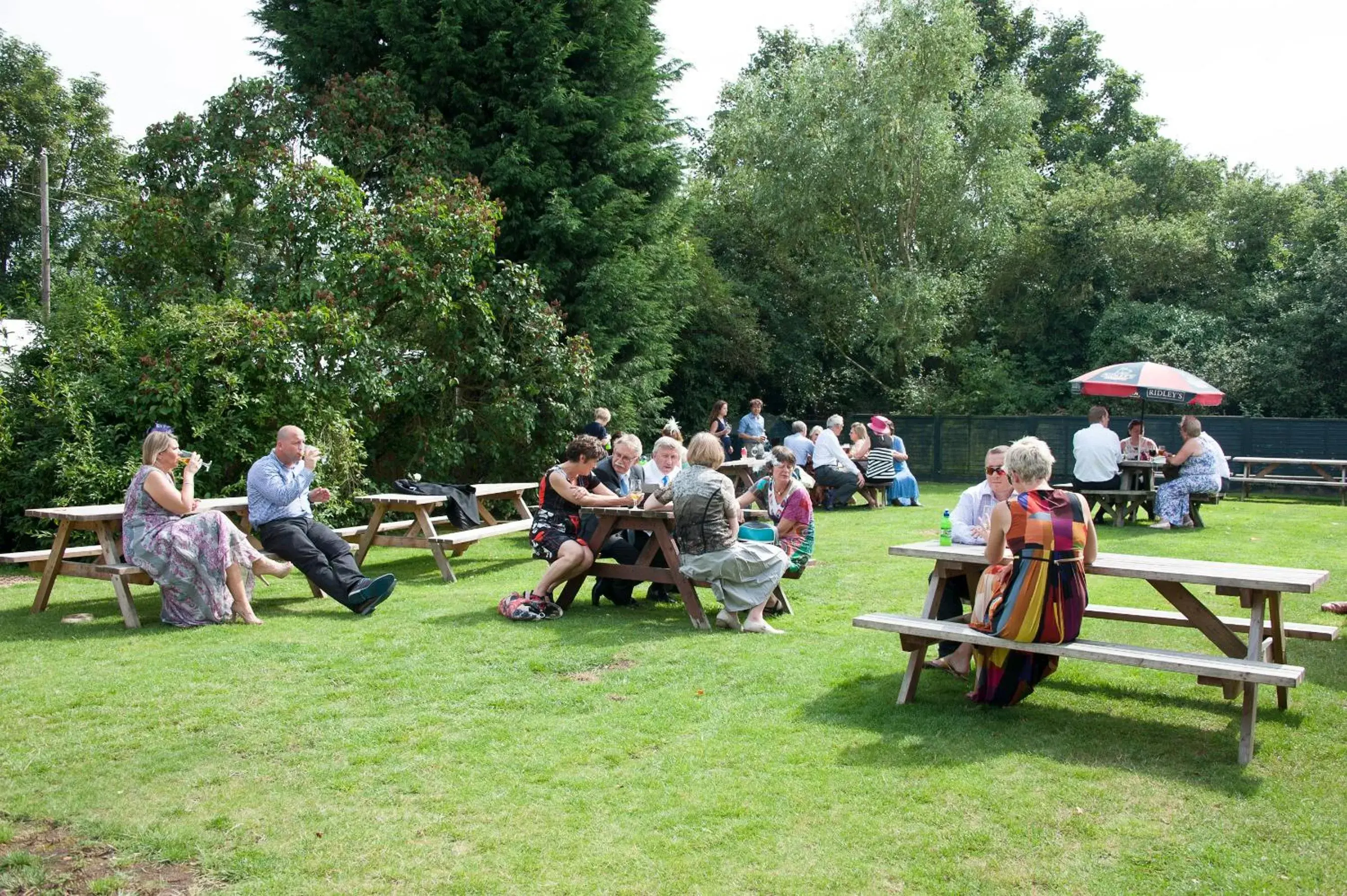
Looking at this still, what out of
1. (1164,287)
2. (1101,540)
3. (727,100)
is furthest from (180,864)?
(727,100)

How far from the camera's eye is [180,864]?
3.75m

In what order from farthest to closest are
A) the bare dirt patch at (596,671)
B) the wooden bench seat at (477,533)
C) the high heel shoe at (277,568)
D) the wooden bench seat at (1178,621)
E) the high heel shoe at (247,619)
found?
the wooden bench seat at (477,533) → the high heel shoe at (277,568) → the high heel shoe at (247,619) → the bare dirt patch at (596,671) → the wooden bench seat at (1178,621)

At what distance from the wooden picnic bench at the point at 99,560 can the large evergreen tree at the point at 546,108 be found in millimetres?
8108

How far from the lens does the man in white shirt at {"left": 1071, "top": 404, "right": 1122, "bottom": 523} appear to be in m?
14.2

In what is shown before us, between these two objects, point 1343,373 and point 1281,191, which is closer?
point 1343,373

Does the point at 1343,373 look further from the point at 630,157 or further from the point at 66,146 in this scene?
the point at 66,146

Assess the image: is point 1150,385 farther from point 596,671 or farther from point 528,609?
point 596,671

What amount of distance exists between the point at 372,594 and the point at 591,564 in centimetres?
168

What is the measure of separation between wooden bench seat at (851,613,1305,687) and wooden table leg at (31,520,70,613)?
237 inches

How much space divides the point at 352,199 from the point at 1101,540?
32.9ft

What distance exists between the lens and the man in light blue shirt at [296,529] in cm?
808

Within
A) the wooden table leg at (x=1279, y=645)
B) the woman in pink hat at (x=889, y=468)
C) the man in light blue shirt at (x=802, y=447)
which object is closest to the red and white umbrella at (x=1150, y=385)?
the woman in pink hat at (x=889, y=468)

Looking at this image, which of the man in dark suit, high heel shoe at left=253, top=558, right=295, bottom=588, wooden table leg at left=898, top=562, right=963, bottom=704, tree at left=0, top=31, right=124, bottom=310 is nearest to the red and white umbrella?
the man in dark suit

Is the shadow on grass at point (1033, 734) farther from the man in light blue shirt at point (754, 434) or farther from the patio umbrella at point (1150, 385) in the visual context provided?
the man in light blue shirt at point (754, 434)
